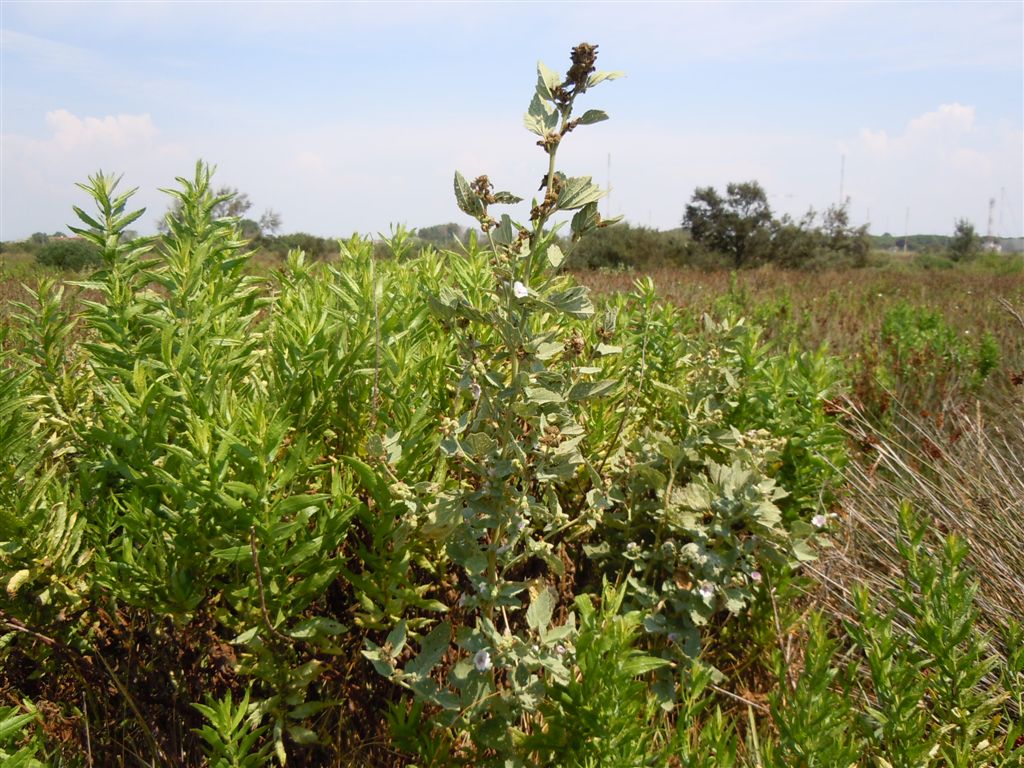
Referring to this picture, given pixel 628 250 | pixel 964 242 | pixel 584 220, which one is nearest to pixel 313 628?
pixel 584 220

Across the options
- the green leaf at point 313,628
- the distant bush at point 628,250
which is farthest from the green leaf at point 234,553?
the distant bush at point 628,250

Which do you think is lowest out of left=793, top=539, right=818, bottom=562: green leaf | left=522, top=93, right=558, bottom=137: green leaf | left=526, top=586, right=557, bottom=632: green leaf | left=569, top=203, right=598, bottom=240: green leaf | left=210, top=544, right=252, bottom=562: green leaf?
left=793, top=539, right=818, bottom=562: green leaf

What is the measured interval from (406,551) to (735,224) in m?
24.1

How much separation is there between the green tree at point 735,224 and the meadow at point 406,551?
74.2 feet

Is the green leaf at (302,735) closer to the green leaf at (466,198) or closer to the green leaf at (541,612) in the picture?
the green leaf at (541,612)

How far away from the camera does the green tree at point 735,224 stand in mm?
23781

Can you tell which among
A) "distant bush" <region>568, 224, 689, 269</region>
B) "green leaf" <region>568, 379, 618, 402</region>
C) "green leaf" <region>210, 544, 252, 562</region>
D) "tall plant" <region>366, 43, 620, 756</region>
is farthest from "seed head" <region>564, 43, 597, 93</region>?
"distant bush" <region>568, 224, 689, 269</region>

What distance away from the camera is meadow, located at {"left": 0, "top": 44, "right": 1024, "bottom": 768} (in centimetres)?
151

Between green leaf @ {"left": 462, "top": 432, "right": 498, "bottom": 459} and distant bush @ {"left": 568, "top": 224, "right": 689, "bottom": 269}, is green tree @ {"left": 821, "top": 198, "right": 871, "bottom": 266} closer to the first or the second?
distant bush @ {"left": 568, "top": 224, "right": 689, "bottom": 269}

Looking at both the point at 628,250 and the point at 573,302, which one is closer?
the point at 573,302

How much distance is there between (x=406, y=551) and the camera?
5.51ft

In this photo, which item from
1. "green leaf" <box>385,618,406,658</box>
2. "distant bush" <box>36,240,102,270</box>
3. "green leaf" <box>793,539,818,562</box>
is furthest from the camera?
"distant bush" <box>36,240,102,270</box>

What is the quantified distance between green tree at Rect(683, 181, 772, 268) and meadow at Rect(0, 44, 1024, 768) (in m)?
22.6

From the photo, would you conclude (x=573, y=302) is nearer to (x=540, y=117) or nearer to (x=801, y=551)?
(x=540, y=117)
